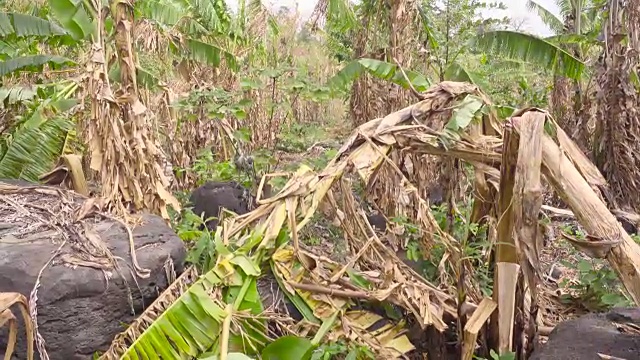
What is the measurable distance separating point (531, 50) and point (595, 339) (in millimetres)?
4780

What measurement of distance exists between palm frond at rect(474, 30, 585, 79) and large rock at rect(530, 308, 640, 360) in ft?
14.5

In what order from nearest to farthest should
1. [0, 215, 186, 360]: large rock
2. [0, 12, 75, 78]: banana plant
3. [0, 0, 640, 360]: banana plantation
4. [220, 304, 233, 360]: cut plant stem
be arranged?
[220, 304, 233, 360]: cut plant stem < [0, 0, 640, 360]: banana plantation < [0, 215, 186, 360]: large rock < [0, 12, 75, 78]: banana plant

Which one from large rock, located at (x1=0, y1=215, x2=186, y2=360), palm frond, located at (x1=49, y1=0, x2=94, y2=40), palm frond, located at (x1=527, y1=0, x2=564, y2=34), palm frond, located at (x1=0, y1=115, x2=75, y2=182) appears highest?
palm frond, located at (x1=527, y1=0, x2=564, y2=34)

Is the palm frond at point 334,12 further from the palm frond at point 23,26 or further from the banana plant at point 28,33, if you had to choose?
the palm frond at point 23,26

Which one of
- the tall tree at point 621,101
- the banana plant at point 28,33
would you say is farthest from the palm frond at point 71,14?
the tall tree at point 621,101

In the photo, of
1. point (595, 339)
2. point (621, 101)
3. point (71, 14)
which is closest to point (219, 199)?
point (71, 14)

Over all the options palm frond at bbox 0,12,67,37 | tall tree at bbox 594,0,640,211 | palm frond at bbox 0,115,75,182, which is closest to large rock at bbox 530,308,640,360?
tall tree at bbox 594,0,640,211

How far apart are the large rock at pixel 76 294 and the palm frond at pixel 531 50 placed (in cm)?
489

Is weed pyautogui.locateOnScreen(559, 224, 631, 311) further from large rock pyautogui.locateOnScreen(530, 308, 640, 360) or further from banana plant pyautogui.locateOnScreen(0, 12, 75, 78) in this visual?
banana plant pyautogui.locateOnScreen(0, 12, 75, 78)

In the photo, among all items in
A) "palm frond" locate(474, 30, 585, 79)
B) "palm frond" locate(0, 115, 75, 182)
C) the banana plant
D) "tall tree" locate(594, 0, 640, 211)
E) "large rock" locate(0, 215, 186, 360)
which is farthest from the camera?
"tall tree" locate(594, 0, 640, 211)

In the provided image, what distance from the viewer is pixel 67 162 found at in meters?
5.20

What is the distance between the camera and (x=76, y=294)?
333 cm

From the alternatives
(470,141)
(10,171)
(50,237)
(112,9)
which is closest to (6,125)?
(10,171)

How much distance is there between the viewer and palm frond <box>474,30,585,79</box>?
6535mm
